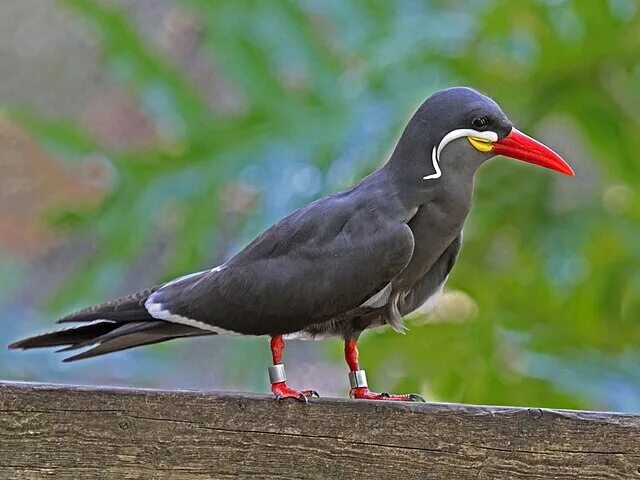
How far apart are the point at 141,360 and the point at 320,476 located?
1108mm

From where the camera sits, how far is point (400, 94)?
6.10 feet

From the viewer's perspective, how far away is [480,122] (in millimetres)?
1102

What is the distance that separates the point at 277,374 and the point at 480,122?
342 millimetres

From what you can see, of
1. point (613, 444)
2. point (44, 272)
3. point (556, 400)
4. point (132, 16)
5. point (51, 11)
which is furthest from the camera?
point (51, 11)

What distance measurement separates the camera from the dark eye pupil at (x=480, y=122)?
110 centimetres

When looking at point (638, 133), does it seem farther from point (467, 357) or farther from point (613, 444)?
point (613, 444)

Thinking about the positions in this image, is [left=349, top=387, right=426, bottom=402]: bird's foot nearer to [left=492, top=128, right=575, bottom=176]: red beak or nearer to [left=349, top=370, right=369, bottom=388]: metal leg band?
[left=349, top=370, right=369, bottom=388]: metal leg band

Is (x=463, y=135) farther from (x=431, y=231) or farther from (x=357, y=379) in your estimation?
(x=357, y=379)

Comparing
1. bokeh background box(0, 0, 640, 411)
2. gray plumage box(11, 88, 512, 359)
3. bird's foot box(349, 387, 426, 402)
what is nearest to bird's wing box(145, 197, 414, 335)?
gray plumage box(11, 88, 512, 359)

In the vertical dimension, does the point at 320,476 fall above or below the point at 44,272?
below

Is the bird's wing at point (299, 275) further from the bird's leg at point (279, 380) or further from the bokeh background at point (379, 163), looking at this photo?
the bokeh background at point (379, 163)

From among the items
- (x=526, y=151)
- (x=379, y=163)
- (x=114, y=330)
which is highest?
(x=379, y=163)

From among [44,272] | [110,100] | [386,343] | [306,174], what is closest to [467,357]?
[386,343]

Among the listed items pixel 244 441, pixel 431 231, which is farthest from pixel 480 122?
pixel 244 441
